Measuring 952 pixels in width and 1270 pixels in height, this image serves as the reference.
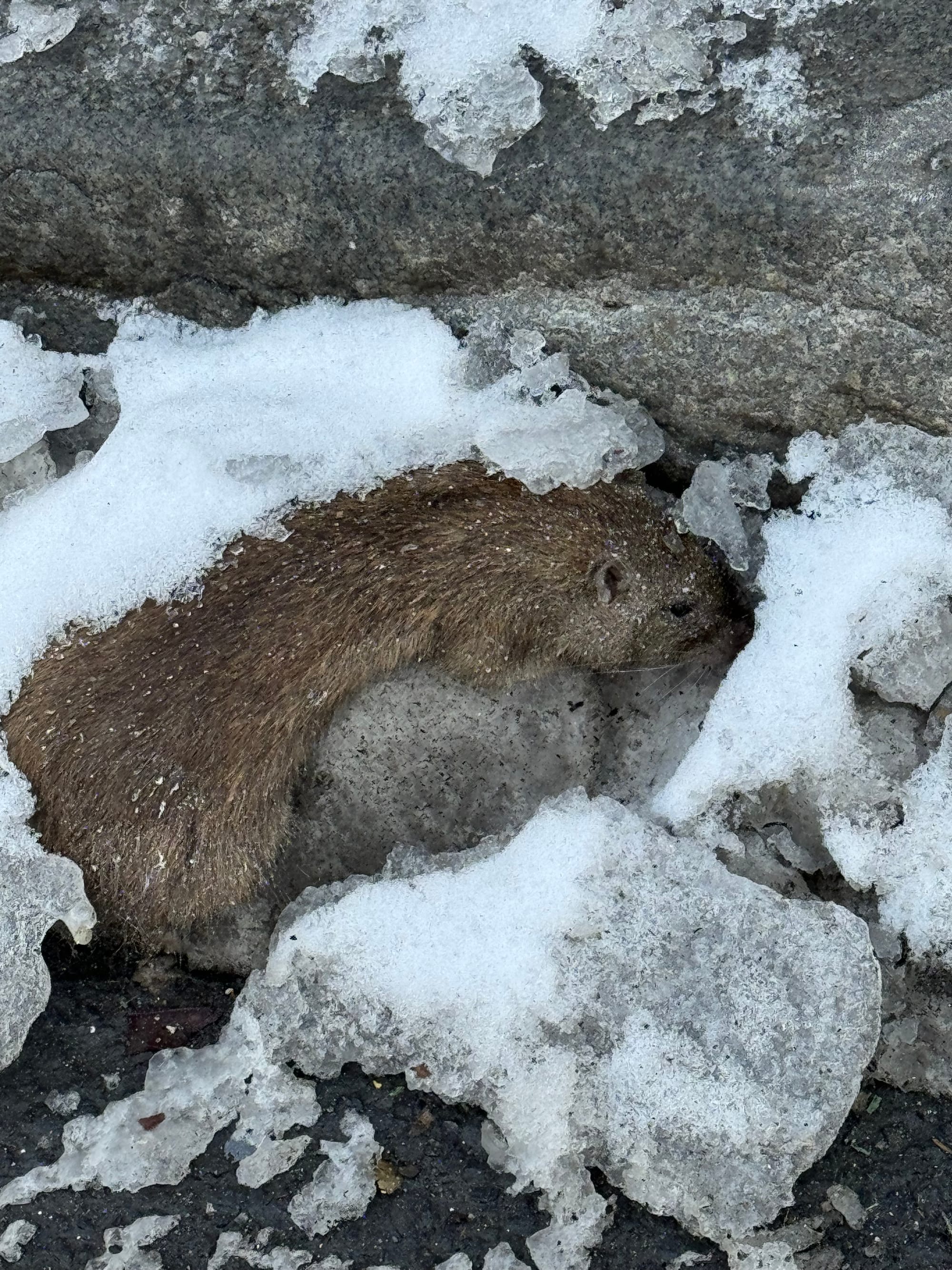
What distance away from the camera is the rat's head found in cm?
368

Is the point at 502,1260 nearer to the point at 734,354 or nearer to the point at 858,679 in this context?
the point at 858,679

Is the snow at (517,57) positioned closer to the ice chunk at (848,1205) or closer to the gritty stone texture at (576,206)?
the gritty stone texture at (576,206)

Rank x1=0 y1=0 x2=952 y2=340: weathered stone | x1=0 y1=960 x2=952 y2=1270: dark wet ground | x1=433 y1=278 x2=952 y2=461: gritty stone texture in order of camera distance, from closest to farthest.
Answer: x1=0 y1=0 x2=952 y2=340: weathered stone, x1=0 y1=960 x2=952 y2=1270: dark wet ground, x1=433 y1=278 x2=952 y2=461: gritty stone texture

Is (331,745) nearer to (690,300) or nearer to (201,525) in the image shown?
(201,525)

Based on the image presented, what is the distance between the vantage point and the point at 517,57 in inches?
122

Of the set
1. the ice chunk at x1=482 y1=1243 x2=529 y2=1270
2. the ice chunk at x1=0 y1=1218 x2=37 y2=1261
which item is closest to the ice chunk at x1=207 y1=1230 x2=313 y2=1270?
the ice chunk at x1=482 y1=1243 x2=529 y2=1270

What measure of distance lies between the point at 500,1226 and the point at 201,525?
220 cm

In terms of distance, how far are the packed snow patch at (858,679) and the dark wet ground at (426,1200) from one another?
62 cm

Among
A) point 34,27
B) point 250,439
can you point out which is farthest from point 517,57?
point 34,27

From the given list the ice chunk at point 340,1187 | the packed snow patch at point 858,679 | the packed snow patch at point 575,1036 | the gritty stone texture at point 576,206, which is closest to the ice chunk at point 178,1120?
the packed snow patch at point 575,1036

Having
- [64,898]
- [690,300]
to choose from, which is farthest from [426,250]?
[64,898]

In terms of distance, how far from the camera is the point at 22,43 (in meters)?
3.29

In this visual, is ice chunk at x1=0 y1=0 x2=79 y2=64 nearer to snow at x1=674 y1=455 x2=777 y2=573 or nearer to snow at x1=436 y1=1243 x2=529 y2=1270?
snow at x1=674 y1=455 x2=777 y2=573

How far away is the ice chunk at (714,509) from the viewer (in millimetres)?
3471
